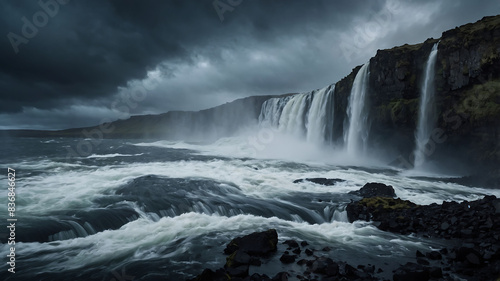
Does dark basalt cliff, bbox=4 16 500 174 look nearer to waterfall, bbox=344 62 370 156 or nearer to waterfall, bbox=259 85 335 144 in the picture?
waterfall, bbox=344 62 370 156

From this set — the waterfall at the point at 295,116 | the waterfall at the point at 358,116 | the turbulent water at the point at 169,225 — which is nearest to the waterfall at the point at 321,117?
the waterfall at the point at 295,116

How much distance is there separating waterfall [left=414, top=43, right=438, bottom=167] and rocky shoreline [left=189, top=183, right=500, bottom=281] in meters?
16.9

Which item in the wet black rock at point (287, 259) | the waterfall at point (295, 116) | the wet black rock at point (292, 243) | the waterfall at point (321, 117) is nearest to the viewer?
the wet black rock at point (287, 259)

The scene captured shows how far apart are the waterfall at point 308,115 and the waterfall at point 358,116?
5502mm

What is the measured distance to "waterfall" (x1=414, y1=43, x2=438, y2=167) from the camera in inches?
998

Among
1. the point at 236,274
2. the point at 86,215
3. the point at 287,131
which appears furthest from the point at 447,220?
the point at 287,131

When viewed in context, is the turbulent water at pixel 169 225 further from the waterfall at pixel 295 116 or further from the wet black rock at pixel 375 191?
the waterfall at pixel 295 116

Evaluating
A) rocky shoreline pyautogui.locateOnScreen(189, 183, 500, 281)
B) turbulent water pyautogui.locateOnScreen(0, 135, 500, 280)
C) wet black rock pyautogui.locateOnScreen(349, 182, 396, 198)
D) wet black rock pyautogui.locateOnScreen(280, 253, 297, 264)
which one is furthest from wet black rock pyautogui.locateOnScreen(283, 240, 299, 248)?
wet black rock pyautogui.locateOnScreen(349, 182, 396, 198)

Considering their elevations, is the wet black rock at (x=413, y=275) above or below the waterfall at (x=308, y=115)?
below

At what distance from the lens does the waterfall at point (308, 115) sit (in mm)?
41469

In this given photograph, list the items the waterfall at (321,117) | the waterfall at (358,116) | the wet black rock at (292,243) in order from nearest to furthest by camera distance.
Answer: the wet black rock at (292,243)
the waterfall at (358,116)
the waterfall at (321,117)

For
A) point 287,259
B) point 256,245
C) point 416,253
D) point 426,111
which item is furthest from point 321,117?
point 287,259

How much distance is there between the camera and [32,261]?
24.2 ft

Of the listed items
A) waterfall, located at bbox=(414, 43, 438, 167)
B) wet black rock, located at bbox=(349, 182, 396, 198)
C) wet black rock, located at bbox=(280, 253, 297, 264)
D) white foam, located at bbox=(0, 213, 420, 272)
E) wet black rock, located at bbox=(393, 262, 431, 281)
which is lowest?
white foam, located at bbox=(0, 213, 420, 272)
